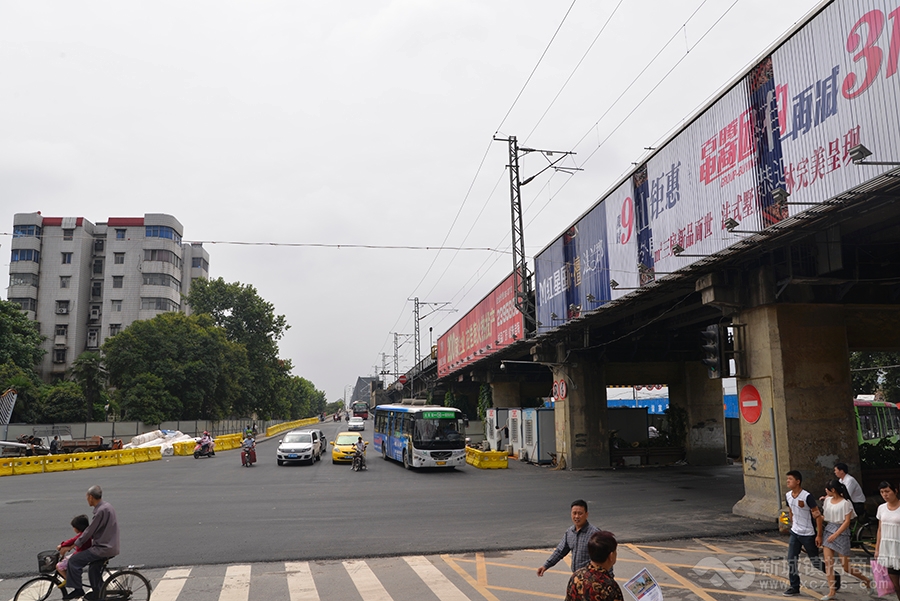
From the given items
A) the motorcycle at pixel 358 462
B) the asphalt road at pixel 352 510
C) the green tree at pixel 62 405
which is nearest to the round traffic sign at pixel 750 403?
the asphalt road at pixel 352 510

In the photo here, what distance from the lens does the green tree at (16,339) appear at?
182ft

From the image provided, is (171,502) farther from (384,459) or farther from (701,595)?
(384,459)

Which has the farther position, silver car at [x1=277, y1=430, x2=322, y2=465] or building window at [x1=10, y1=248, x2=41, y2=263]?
building window at [x1=10, y1=248, x2=41, y2=263]

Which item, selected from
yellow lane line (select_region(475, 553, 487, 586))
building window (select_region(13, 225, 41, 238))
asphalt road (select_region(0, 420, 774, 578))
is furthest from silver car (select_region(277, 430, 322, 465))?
building window (select_region(13, 225, 41, 238))

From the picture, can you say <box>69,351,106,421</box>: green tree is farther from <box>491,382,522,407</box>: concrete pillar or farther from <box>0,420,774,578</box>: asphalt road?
<box>491,382,522,407</box>: concrete pillar

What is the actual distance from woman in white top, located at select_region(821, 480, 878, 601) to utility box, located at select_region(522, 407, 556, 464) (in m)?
23.5

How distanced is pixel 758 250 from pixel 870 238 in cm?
282

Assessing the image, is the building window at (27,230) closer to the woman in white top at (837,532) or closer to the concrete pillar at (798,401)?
the concrete pillar at (798,401)

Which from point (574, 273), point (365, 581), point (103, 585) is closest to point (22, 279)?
point (574, 273)

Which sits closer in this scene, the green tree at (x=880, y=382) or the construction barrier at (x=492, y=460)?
the construction barrier at (x=492, y=460)

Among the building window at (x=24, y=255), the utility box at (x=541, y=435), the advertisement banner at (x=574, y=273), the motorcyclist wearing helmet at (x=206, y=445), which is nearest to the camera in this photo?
the advertisement banner at (x=574, y=273)

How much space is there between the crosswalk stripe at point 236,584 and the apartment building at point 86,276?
238 ft

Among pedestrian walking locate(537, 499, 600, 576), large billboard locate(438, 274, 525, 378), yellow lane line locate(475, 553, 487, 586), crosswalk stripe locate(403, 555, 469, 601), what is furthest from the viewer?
large billboard locate(438, 274, 525, 378)

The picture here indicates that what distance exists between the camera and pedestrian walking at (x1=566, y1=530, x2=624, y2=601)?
195 inches
